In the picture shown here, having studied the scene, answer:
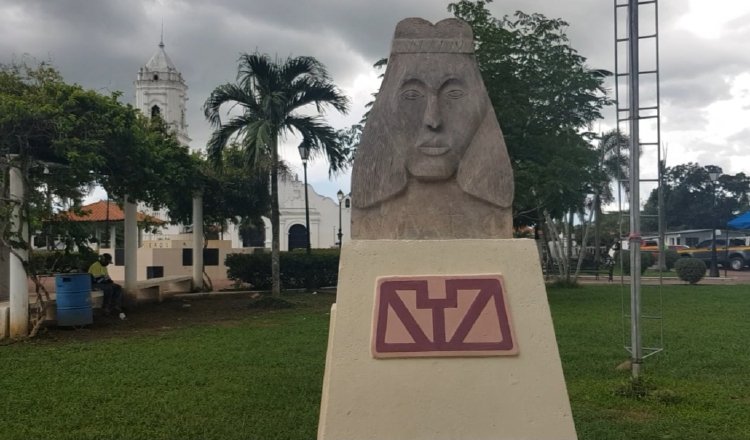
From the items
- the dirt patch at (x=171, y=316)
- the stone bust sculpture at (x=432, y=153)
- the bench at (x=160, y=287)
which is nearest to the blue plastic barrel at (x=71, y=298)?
the dirt patch at (x=171, y=316)

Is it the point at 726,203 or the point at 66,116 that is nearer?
the point at 66,116

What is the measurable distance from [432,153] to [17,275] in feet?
25.6

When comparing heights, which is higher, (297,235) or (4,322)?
(297,235)

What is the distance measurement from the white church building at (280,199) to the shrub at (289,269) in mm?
16665

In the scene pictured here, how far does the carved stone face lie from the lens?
3941 mm

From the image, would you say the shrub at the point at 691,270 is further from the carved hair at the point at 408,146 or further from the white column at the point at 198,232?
the carved hair at the point at 408,146

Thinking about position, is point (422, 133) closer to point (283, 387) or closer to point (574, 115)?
point (283, 387)

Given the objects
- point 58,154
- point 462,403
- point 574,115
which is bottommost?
point 462,403

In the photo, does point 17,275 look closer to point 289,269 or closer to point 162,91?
point 289,269

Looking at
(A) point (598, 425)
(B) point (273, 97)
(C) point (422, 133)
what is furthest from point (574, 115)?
(C) point (422, 133)

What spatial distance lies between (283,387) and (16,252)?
533 cm

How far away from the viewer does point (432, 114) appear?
13.0 ft

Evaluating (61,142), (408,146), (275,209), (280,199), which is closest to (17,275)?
(61,142)

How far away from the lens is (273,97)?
13086mm
